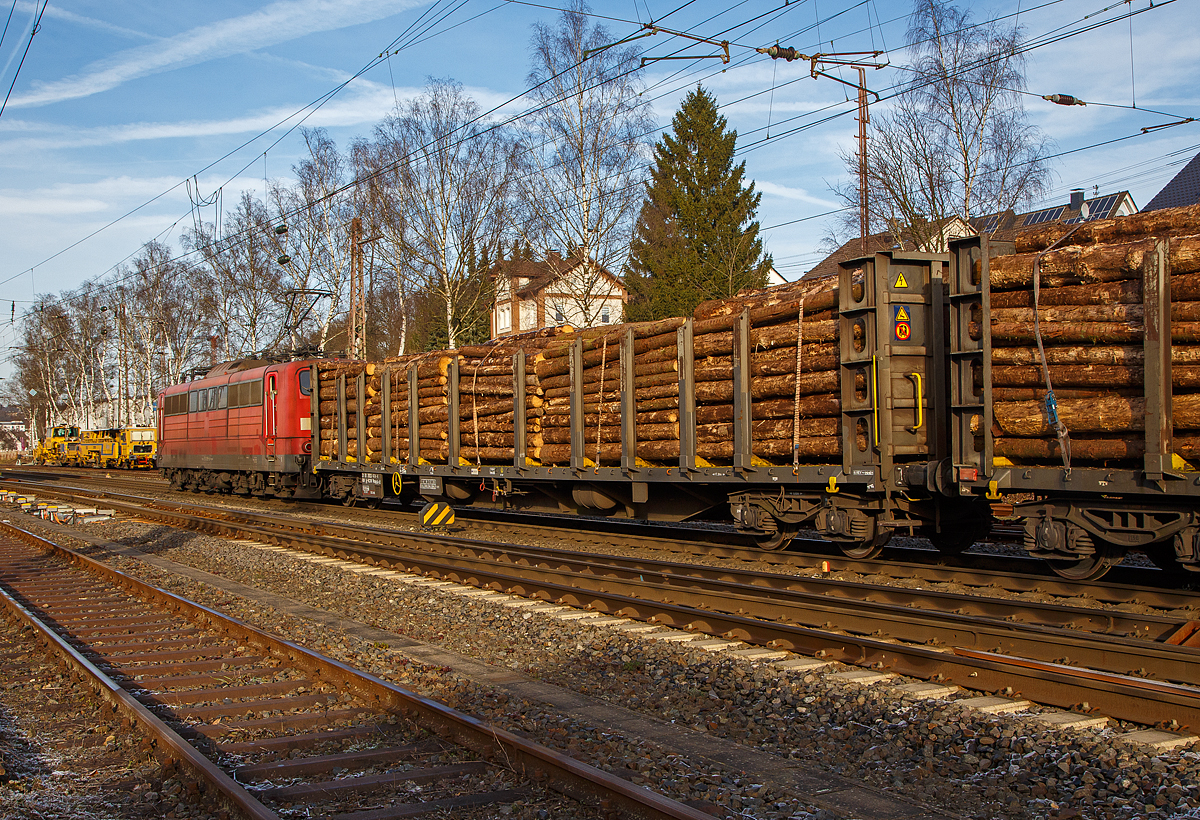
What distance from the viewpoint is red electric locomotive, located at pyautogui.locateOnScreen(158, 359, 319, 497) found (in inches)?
836

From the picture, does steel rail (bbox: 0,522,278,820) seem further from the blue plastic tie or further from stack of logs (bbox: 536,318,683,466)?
stack of logs (bbox: 536,318,683,466)

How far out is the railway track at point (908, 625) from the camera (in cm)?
574

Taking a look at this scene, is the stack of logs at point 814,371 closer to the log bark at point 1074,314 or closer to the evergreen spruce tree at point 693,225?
the log bark at point 1074,314

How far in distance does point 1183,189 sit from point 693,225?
18.8 meters

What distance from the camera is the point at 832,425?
33.0 feet

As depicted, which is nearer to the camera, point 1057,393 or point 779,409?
point 1057,393

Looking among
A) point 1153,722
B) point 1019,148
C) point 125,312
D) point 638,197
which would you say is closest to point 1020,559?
point 1153,722

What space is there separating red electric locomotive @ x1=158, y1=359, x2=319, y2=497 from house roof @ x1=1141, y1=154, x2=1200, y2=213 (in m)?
→ 30.8

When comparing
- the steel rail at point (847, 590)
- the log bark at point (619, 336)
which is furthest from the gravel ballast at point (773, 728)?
the log bark at point (619, 336)

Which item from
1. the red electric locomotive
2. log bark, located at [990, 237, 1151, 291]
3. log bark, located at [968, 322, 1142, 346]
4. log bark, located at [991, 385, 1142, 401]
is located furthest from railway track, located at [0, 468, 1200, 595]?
the red electric locomotive

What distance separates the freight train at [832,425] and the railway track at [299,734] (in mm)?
5382

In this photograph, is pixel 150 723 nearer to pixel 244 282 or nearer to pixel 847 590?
pixel 847 590

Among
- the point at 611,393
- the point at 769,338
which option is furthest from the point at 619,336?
the point at 769,338

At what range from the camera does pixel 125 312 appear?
55875mm
